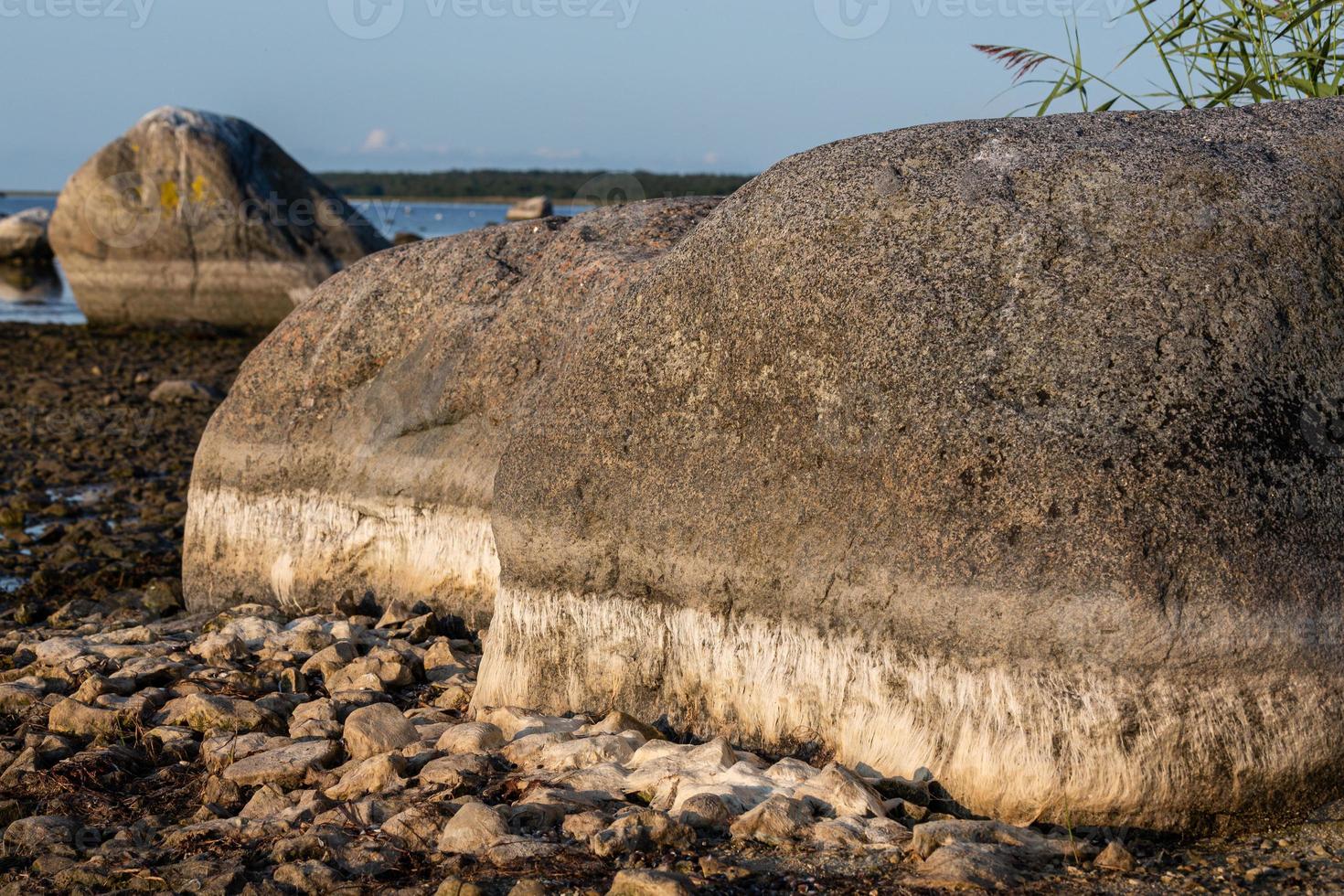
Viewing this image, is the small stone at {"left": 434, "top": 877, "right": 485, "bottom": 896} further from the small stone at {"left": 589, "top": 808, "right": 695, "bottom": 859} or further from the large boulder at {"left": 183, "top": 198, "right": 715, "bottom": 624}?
the large boulder at {"left": 183, "top": 198, "right": 715, "bottom": 624}

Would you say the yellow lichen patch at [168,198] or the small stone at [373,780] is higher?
the yellow lichen patch at [168,198]

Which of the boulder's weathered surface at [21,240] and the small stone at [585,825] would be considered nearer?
the small stone at [585,825]

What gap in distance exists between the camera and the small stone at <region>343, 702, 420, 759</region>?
4.34 m

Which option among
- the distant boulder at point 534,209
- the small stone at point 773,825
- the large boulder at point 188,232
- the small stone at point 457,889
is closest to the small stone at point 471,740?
the small stone at point 457,889

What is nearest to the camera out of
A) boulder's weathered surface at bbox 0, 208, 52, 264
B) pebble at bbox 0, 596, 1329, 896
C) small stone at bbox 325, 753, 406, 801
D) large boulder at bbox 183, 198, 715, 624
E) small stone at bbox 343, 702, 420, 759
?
pebble at bbox 0, 596, 1329, 896

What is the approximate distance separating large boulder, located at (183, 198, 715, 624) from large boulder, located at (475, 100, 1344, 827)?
1.33 metres

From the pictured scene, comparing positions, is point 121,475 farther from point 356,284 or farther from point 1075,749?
point 1075,749

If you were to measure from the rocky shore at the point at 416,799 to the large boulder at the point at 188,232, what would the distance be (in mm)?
16924

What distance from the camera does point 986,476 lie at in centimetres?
372

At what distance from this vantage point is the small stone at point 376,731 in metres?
4.34

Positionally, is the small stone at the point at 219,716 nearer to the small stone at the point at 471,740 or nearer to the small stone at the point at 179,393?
the small stone at the point at 471,740

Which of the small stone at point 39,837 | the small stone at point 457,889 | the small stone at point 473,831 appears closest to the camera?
the small stone at point 457,889

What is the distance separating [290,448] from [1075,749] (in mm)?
4392

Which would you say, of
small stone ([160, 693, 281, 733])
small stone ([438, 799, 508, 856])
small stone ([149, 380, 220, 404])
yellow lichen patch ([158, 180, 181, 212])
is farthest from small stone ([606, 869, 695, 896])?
yellow lichen patch ([158, 180, 181, 212])
